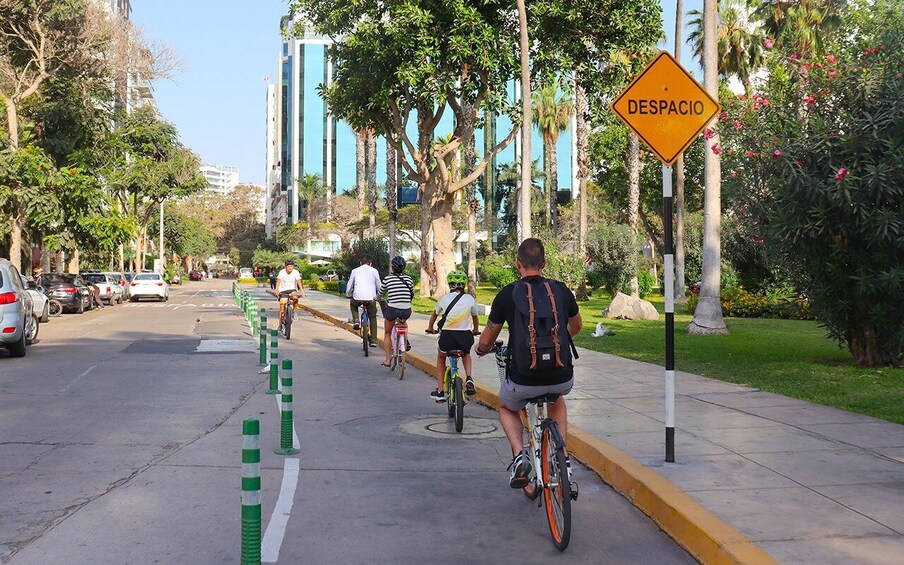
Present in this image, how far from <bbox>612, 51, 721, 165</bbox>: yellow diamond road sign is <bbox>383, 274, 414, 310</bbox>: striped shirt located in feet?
21.5

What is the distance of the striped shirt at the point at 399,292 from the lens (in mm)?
13273

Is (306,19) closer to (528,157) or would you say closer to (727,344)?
(528,157)

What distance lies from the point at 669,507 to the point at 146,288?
45.2 metres

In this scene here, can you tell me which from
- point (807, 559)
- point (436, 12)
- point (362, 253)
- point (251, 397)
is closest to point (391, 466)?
point (807, 559)

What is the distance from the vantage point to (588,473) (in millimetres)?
7410

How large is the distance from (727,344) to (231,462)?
1280 centimetres

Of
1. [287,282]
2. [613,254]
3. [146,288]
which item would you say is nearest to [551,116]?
[613,254]

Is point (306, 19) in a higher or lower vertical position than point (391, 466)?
higher

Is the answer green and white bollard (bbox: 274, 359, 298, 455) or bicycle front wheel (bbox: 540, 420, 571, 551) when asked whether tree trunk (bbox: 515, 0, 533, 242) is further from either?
bicycle front wheel (bbox: 540, 420, 571, 551)

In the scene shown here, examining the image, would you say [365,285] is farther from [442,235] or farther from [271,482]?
[442,235]

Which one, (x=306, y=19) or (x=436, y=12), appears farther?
(x=306, y=19)

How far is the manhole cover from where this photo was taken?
9023 mm

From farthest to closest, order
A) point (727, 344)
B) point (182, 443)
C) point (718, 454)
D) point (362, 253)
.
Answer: point (362, 253), point (727, 344), point (182, 443), point (718, 454)

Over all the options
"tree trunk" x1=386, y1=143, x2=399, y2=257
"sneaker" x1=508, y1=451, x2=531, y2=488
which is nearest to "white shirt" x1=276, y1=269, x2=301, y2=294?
"sneaker" x1=508, y1=451, x2=531, y2=488
